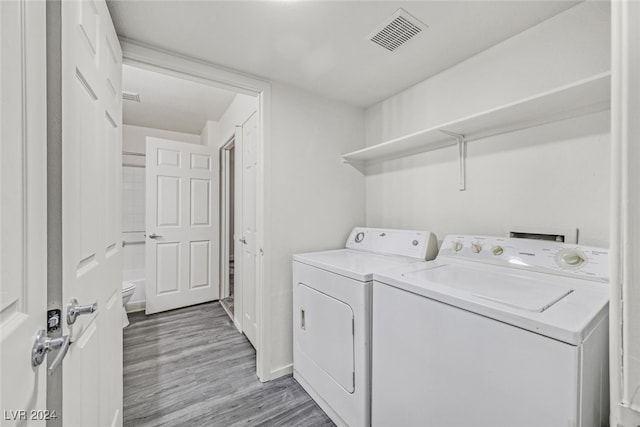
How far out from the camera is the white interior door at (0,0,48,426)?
19.2 inches

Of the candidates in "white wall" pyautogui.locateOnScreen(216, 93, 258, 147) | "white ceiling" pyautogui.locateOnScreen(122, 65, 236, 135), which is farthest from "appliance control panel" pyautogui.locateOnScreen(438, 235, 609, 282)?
"white ceiling" pyautogui.locateOnScreen(122, 65, 236, 135)

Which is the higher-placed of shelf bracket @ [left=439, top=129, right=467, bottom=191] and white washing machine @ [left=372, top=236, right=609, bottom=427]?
shelf bracket @ [left=439, top=129, right=467, bottom=191]

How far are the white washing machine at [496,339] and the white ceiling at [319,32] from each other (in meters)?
1.10

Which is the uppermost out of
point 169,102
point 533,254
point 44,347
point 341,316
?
point 169,102

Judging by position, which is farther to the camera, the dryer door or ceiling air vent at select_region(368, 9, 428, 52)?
the dryer door

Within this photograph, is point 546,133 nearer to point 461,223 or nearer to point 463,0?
point 461,223

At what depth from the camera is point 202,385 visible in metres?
1.87

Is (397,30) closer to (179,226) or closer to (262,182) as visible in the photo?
(262,182)

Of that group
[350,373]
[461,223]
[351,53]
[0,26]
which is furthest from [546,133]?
[0,26]

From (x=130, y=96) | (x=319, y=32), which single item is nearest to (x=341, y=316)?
(x=319, y=32)

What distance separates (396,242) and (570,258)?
35.1 inches

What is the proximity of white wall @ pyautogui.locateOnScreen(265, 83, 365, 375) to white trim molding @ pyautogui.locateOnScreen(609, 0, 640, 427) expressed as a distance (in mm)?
1671

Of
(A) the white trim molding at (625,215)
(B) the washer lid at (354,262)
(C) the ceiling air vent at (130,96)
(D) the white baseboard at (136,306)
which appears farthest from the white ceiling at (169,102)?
(A) the white trim molding at (625,215)

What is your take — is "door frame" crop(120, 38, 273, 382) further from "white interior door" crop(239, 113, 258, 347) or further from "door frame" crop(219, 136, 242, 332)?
"door frame" crop(219, 136, 242, 332)
